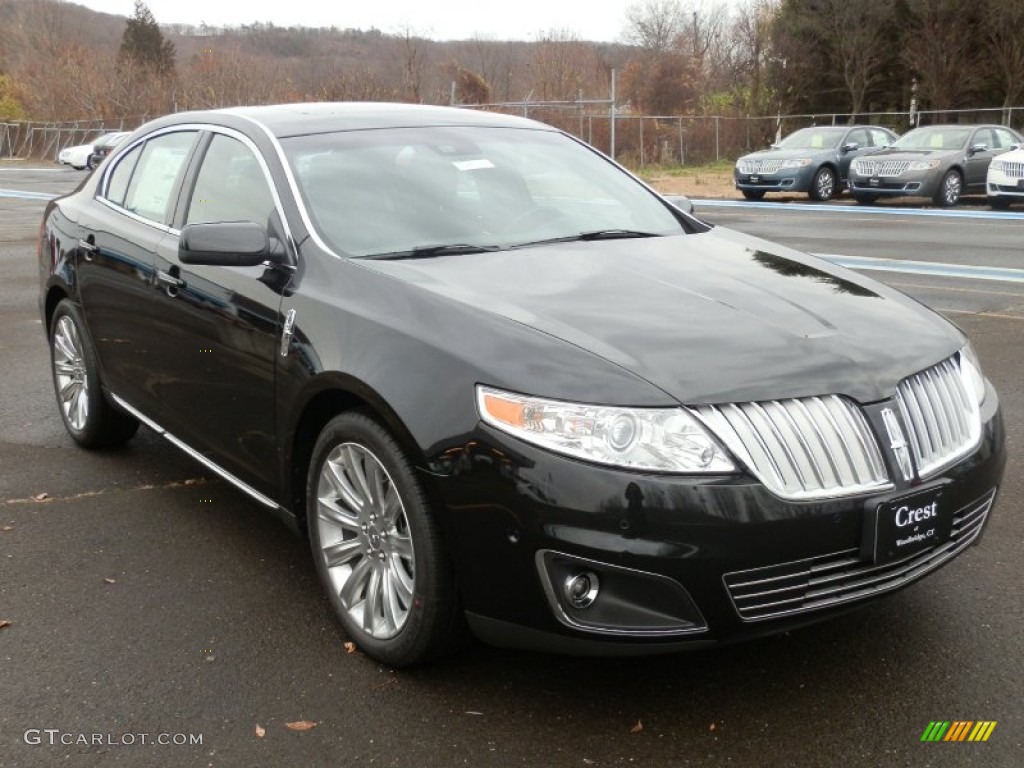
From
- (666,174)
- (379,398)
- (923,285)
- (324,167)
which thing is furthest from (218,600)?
(666,174)

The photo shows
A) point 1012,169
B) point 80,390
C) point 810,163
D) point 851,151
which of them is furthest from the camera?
point 851,151

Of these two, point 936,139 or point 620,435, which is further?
point 936,139

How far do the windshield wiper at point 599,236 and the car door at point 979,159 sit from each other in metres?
19.0

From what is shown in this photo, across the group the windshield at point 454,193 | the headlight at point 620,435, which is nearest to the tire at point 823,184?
the windshield at point 454,193

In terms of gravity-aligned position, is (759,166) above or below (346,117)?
below

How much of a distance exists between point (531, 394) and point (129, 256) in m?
2.54

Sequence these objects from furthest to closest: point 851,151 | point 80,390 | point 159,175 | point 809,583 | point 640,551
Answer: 1. point 851,151
2. point 80,390
3. point 159,175
4. point 809,583
5. point 640,551

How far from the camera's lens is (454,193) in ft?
13.5

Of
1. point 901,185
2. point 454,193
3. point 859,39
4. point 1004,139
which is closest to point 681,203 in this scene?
point 454,193

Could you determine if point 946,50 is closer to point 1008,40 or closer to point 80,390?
point 1008,40

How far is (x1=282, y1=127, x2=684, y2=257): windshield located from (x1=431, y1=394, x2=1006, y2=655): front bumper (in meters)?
1.22

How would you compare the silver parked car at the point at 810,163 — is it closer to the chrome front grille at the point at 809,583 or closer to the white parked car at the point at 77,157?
the chrome front grille at the point at 809,583

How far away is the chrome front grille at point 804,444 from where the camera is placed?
272 centimetres

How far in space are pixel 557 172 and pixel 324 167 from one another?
101cm
